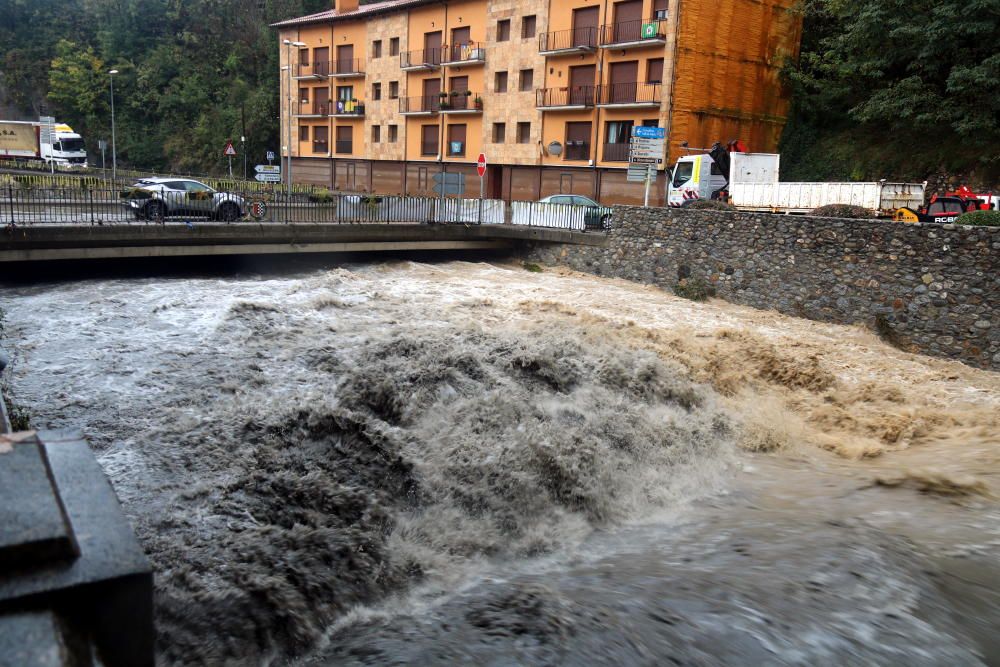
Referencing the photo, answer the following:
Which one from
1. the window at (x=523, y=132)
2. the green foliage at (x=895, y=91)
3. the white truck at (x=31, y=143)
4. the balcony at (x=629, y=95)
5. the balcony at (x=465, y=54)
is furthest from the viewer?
the white truck at (x=31, y=143)

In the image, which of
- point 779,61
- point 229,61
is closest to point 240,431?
point 779,61

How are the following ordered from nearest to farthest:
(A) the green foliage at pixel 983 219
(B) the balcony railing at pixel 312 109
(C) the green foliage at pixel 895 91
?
(A) the green foliage at pixel 983 219, (C) the green foliage at pixel 895 91, (B) the balcony railing at pixel 312 109

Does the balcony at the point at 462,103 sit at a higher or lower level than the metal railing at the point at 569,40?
lower

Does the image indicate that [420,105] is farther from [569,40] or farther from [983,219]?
[983,219]

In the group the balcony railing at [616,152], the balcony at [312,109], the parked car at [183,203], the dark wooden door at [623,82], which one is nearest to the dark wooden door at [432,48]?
the balcony at [312,109]

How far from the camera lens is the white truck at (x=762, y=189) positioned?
823 inches

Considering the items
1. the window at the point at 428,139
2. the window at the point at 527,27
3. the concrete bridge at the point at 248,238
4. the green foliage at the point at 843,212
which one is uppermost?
the window at the point at 527,27

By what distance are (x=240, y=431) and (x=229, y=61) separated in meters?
63.6

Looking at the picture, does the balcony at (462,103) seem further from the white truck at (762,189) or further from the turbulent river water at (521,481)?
the turbulent river water at (521,481)

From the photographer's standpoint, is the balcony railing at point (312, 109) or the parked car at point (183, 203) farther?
the balcony railing at point (312, 109)

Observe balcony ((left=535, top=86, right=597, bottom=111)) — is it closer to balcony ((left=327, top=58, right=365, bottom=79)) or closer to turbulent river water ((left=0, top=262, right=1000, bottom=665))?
balcony ((left=327, top=58, right=365, bottom=79))

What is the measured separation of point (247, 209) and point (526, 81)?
19969 mm

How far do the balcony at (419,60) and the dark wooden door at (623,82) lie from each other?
11.2 meters

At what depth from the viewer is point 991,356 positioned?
48.1 ft
